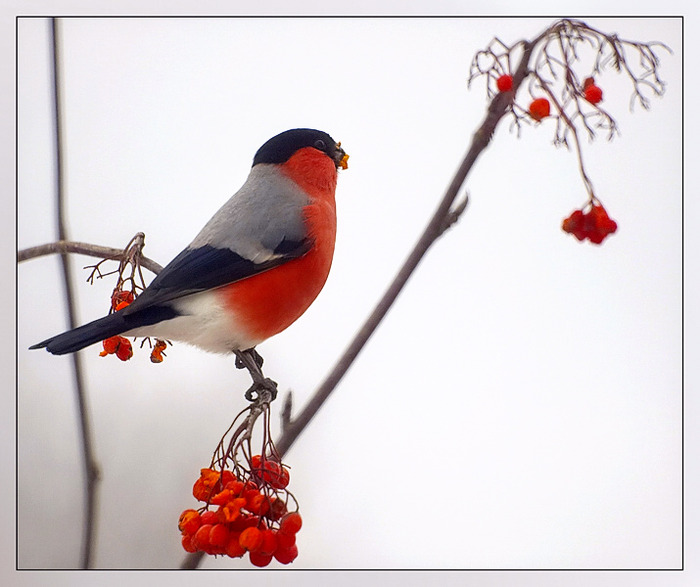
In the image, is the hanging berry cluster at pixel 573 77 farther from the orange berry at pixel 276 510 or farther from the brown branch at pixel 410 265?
the orange berry at pixel 276 510

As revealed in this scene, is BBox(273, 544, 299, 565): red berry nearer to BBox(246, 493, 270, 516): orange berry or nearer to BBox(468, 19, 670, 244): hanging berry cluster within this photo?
BBox(246, 493, 270, 516): orange berry

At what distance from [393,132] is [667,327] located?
25.5 inches

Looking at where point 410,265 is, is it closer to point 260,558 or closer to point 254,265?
point 254,265

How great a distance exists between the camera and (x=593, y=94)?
1.53m

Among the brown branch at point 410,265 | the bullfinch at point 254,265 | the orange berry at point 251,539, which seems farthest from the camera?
the brown branch at point 410,265

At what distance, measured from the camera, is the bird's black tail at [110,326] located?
4.44 ft

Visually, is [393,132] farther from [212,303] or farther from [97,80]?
[97,80]

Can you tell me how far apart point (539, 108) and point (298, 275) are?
0.54 m

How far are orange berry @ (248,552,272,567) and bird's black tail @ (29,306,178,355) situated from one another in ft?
1.38

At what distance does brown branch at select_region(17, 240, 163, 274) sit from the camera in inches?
59.3

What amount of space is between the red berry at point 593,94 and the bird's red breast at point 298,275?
0.49 meters

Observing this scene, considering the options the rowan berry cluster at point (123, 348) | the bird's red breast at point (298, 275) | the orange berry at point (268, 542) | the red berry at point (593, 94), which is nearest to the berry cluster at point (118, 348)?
the rowan berry cluster at point (123, 348)

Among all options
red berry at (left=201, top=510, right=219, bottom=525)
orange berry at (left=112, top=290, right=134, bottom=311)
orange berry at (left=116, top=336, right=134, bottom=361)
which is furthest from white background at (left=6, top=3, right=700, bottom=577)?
red berry at (left=201, top=510, right=219, bottom=525)

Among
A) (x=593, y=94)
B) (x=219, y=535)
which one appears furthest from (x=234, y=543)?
(x=593, y=94)
